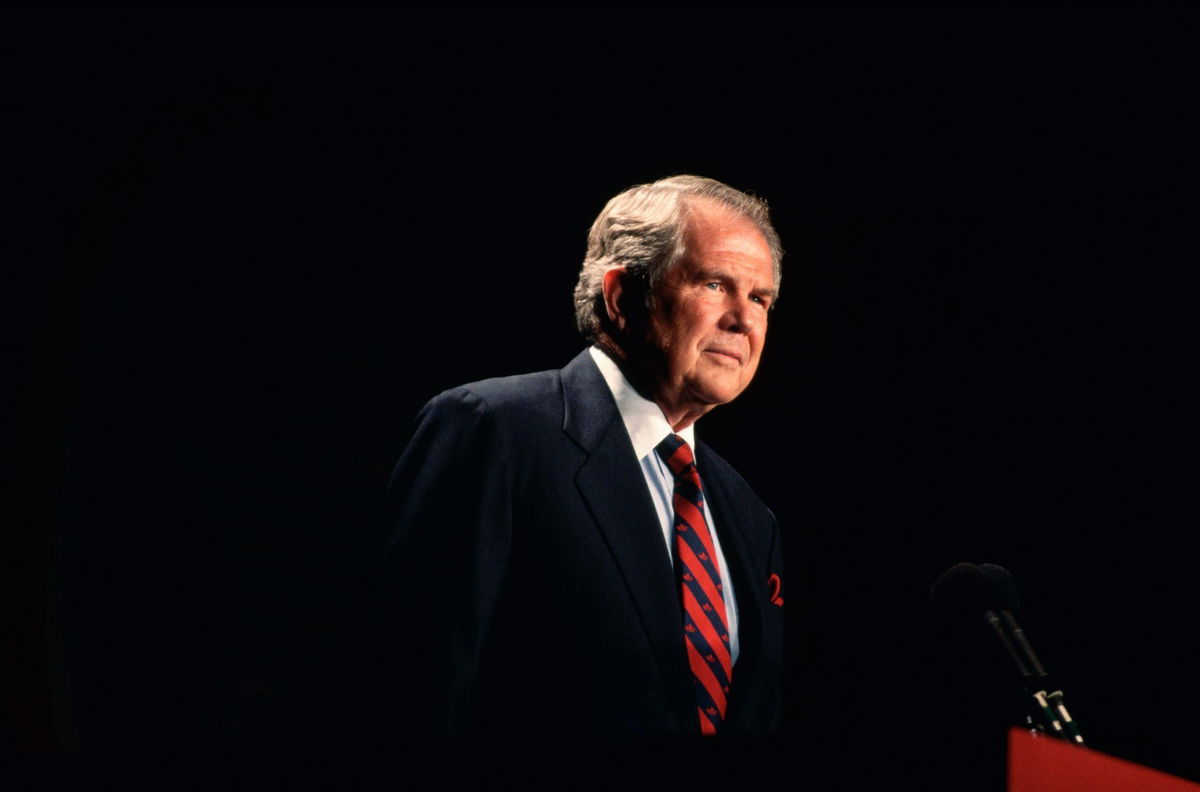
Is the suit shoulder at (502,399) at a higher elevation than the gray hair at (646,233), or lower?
lower

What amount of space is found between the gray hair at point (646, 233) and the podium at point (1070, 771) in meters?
1.16

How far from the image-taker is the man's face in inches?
75.9

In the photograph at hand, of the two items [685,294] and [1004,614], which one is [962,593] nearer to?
[1004,614]

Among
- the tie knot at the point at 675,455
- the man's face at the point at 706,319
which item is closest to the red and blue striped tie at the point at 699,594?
the tie knot at the point at 675,455

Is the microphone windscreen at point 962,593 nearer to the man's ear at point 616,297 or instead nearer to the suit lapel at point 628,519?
the suit lapel at point 628,519

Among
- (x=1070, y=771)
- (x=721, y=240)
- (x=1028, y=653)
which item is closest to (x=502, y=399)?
(x=721, y=240)

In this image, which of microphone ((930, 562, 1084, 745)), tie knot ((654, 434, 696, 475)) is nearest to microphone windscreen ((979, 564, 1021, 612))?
microphone ((930, 562, 1084, 745))

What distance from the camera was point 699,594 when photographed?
1.75 metres

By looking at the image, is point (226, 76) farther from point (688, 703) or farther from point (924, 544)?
point (924, 544)

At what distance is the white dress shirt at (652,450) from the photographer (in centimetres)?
183

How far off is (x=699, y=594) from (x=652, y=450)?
0.26 metres

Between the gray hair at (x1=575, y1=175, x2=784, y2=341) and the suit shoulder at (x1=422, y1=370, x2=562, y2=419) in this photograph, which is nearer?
the suit shoulder at (x1=422, y1=370, x2=562, y2=419)

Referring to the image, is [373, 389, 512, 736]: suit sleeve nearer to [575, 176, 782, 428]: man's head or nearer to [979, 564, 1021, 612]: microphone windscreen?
[575, 176, 782, 428]: man's head

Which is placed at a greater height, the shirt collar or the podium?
the shirt collar
